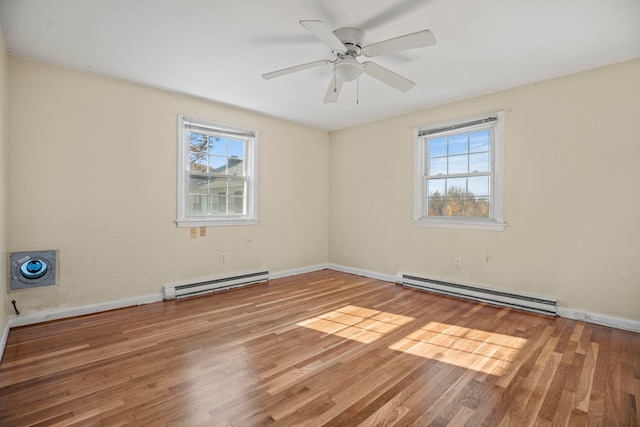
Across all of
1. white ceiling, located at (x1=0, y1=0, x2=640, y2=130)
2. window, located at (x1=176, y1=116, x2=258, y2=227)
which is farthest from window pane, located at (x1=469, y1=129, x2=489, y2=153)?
window, located at (x1=176, y1=116, x2=258, y2=227)

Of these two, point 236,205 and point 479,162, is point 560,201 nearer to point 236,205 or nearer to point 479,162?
point 479,162

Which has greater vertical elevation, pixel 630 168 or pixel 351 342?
pixel 630 168

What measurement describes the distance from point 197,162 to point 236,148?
0.64m

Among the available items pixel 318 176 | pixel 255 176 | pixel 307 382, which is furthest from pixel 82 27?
pixel 318 176

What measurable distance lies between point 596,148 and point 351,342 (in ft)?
9.96

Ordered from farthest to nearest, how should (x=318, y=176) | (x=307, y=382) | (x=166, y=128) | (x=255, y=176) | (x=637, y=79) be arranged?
A: (x=318, y=176) < (x=255, y=176) < (x=166, y=128) < (x=637, y=79) < (x=307, y=382)

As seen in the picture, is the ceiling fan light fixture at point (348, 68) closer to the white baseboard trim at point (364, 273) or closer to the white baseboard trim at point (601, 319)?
the white baseboard trim at point (364, 273)

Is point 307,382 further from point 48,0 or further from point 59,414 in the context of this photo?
point 48,0

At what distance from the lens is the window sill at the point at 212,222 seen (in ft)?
12.8

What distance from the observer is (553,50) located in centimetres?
272

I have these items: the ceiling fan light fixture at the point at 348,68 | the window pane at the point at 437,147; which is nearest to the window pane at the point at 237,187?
the ceiling fan light fixture at the point at 348,68

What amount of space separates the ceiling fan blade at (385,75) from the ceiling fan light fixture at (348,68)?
70mm

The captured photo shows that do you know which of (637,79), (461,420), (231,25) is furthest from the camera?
(637,79)

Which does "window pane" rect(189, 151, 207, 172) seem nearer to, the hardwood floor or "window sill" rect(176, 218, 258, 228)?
"window sill" rect(176, 218, 258, 228)
